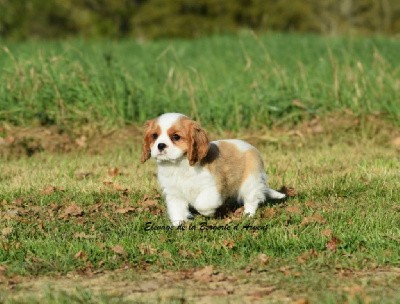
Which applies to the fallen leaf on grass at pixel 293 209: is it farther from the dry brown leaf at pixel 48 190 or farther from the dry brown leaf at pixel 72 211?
the dry brown leaf at pixel 48 190

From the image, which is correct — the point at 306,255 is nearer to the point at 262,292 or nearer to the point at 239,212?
the point at 262,292

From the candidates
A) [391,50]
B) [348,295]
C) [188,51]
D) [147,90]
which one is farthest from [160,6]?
[348,295]

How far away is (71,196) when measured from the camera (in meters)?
8.28

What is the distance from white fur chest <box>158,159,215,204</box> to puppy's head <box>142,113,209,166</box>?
0.12m

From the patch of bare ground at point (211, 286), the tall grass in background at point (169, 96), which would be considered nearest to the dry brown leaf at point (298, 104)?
the tall grass in background at point (169, 96)

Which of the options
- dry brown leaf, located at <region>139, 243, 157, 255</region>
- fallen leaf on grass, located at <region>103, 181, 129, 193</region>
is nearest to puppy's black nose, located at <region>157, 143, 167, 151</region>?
dry brown leaf, located at <region>139, 243, 157, 255</region>

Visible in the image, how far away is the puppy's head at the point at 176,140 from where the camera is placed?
22.2ft

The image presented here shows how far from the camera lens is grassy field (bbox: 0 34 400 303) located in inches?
220

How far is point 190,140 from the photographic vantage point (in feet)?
22.3

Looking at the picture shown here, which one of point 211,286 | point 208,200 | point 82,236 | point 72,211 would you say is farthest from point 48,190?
point 211,286

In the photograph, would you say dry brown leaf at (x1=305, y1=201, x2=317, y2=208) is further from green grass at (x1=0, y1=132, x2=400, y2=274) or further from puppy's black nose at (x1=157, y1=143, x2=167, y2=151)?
puppy's black nose at (x1=157, y1=143, x2=167, y2=151)

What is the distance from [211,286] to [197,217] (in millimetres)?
1881

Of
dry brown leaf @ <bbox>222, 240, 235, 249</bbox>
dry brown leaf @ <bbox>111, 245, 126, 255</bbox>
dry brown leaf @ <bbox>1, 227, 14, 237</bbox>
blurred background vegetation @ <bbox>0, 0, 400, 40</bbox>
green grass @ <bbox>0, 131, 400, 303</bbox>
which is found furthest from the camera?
blurred background vegetation @ <bbox>0, 0, 400, 40</bbox>

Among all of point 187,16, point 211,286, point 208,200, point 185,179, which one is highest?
point 187,16
